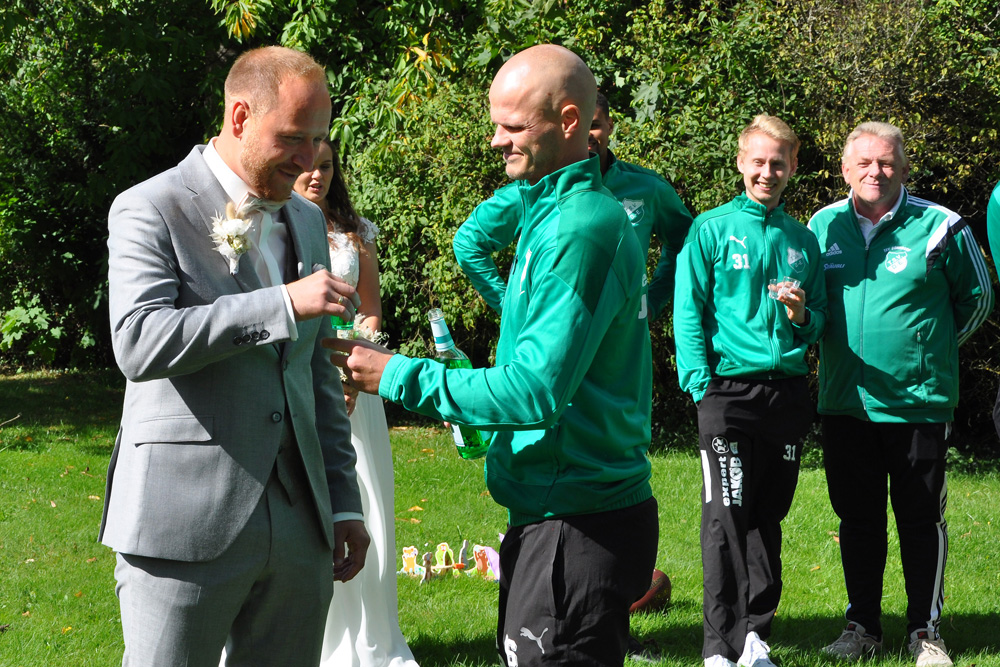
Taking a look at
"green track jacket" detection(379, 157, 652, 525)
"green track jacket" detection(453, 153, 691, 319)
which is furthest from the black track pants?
"green track jacket" detection(379, 157, 652, 525)

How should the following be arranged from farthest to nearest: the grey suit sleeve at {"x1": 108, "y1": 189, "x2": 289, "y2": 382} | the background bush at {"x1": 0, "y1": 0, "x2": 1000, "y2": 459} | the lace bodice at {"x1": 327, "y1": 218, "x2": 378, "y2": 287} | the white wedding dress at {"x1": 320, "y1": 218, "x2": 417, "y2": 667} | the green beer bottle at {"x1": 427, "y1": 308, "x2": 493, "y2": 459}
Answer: the background bush at {"x1": 0, "y1": 0, "x2": 1000, "y2": 459}
the lace bodice at {"x1": 327, "y1": 218, "x2": 378, "y2": 287}
the white wedding dress at {"x1": 320, "y1": 218, "x2": 417, "y2": 667}
the green beer bottle at {"x1": 427, "y1": 308, "x2": 493, "y2": 459}
the grey suit sleeve at {"x1": 108, "y1": 189, "x2": 289, "y2": 382}

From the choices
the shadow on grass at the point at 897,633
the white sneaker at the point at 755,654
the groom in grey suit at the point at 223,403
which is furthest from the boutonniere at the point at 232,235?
the shadow on grass at the point at 897,633

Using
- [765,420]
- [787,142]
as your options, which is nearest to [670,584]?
[765,420]

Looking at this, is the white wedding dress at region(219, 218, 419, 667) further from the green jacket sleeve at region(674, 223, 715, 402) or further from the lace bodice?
the green jacket sleeve at region(674, 223, 715, 402)

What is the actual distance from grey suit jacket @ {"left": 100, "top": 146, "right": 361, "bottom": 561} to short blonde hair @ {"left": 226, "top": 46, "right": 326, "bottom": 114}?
23cm

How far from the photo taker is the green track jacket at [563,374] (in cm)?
248

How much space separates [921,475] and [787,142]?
1.83 meters

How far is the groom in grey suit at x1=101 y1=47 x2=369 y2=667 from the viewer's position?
2389 millimetres

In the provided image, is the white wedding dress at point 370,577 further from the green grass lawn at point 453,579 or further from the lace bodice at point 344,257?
the green grass lawn at point 453,579

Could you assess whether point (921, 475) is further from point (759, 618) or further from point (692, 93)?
point (692, 93)

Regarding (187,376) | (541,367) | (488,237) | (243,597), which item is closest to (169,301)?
(187,376)

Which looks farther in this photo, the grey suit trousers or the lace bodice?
the lace bodice

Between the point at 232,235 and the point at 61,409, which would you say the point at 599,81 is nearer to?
the point at 61,409

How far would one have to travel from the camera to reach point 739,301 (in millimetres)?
4926
